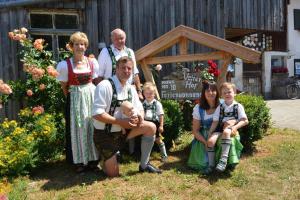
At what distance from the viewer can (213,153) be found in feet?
18.5

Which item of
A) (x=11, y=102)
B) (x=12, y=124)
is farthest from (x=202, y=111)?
(x=11, y=102)

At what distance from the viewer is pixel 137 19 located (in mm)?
10391

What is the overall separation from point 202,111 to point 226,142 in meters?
0.72

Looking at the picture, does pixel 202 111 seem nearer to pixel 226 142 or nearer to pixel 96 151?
pixel 226 142

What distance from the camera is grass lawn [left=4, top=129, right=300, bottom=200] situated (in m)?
4.93

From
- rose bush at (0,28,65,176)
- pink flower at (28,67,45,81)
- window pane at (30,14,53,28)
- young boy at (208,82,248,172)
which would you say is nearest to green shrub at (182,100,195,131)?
young boy at (208,82,248,172)

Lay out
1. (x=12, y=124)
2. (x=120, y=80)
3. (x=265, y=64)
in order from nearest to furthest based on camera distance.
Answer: (x=120, y=80) → (x=12, y=124) → (x=265, y=64)

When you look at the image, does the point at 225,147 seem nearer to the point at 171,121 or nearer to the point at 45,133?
the point at 171,121

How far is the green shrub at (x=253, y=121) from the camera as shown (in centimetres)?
633

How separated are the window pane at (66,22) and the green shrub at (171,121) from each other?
3.67 metres

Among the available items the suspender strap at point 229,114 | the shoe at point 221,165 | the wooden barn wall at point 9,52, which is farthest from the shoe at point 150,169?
the wooden barn wall at point 9,52

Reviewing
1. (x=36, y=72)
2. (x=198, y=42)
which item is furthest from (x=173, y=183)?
(x=36, y=72)

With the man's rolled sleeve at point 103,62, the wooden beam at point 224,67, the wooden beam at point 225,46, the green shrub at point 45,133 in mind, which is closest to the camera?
the man's rolled sleeve at point 103,62

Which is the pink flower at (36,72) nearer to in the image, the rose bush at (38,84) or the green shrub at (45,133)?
the rose bush at (38,84)
